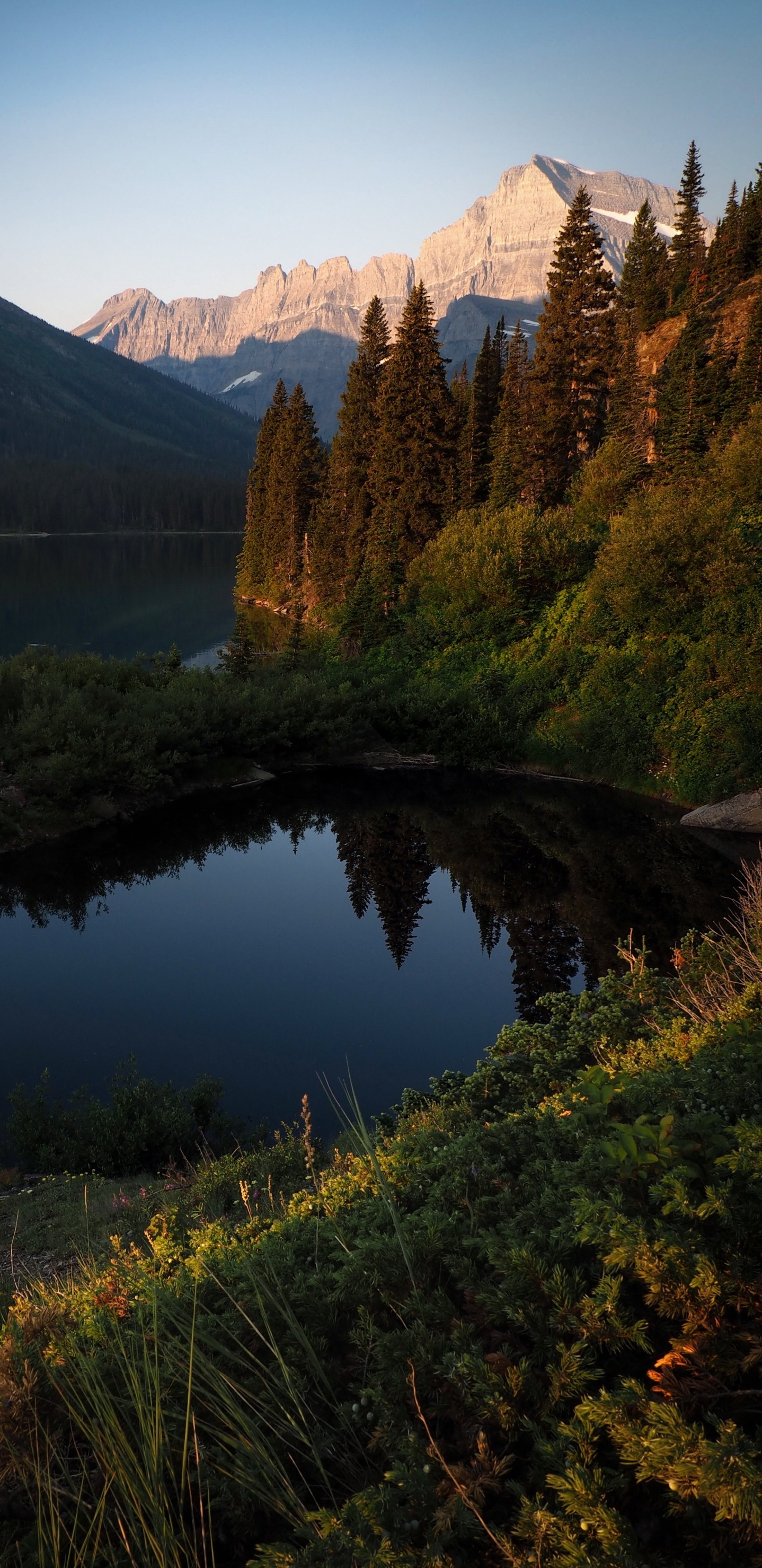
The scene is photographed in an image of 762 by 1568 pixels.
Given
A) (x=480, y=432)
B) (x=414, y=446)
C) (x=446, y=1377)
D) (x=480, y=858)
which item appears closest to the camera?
(x=446, y=1377)

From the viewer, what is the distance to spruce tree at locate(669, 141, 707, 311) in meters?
43.8

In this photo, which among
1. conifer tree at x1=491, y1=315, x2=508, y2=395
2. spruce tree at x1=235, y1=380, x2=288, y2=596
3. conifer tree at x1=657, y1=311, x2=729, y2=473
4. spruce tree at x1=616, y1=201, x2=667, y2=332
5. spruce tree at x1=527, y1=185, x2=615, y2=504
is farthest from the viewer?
spruce tree at x1=235, y1=380, x2=288, y2=596

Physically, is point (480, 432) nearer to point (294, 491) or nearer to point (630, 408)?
point (630, 408)

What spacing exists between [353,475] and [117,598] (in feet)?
105

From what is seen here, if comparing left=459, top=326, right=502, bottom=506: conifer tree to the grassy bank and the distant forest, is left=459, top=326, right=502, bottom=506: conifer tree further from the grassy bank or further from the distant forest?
the distant forest

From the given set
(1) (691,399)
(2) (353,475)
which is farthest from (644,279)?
(2) (353,475)

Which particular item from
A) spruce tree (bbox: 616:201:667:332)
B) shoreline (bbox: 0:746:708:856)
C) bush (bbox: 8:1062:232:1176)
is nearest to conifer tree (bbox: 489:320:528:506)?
spruce tree (bbox: 616:201:667:332)

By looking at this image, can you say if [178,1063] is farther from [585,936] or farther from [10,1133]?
[585,936]

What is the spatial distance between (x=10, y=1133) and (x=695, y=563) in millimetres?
24315

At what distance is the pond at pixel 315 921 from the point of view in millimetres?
11977

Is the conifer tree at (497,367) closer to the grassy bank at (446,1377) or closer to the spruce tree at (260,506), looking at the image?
the spruce tree at (260,506)

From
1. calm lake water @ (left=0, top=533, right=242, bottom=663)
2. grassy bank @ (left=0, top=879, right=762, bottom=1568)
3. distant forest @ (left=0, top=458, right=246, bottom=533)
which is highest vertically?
distant forest @ (left=0, top=458, right=246, bottom=533)

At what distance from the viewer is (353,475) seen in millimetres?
48969

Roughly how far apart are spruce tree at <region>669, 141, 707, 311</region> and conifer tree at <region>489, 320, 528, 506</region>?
8.97 metres
